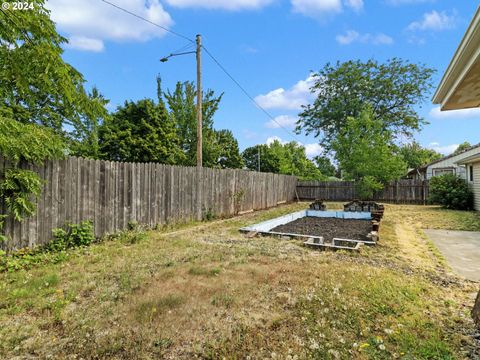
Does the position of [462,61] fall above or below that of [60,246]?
above

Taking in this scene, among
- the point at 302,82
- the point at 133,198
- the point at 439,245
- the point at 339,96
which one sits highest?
the point at 302,82

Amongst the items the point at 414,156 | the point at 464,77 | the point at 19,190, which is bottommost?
the point at 19,190

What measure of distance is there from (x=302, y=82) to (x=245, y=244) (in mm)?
26662

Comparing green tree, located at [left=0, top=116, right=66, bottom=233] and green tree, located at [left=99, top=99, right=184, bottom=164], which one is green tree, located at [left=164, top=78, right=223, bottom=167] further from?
green tree, located at [left=0, top=116, right=66, bottom=233]

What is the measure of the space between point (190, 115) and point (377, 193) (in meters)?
14.0

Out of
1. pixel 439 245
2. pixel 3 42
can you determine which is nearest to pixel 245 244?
pixel 439 245

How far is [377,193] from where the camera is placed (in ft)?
59.1

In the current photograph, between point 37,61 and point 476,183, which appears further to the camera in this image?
point 476,183

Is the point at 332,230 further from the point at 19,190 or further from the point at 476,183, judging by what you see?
the point at 476,183

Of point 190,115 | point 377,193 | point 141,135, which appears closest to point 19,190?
point 190,115

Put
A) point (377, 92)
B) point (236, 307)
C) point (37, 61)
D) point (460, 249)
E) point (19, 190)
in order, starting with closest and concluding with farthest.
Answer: point (236, 307) → point (37, 61) → point (19, 190) → point (460, 249) → point (377, 92)

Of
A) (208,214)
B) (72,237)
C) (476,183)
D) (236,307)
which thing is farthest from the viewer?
(476,183)

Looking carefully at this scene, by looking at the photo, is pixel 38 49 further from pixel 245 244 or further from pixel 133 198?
pixel 245 244

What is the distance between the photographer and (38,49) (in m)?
3.26
